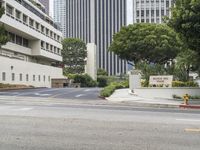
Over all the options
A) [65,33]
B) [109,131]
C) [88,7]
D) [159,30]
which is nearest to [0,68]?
[159,30]

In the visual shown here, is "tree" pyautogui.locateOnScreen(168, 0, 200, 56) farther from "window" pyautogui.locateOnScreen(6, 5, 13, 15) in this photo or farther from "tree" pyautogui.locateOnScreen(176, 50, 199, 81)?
"window" pyautogui.locateOnScreen(6, 5, 13, 15)

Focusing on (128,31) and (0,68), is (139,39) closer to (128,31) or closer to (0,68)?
(128,31)

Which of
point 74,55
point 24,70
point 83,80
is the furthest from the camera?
point 74,55

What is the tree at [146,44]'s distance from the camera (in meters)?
67.6

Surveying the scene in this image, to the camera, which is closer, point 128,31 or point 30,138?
point 30,138

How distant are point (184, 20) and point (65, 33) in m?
161

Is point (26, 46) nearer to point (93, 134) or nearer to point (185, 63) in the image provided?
point (185, 63)

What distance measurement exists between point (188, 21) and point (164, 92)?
7.16 m

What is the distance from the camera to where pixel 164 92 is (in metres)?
31.8

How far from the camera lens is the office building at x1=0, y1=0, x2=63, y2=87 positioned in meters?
58.0

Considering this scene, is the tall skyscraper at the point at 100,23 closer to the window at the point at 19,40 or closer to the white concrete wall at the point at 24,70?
the white concrete wall at the point at 24,70

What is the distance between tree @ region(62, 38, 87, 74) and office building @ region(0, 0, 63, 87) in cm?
3062

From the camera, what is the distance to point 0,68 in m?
52.4

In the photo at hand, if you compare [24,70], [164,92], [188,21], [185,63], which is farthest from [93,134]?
[24,70]
